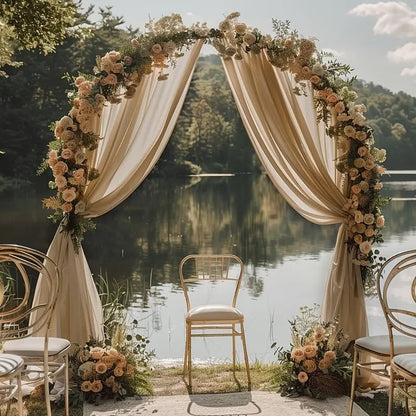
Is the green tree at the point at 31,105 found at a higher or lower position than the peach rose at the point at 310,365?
higher

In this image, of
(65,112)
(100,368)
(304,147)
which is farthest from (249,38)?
(65,112)

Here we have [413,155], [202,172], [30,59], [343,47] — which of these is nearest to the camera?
[413,155]

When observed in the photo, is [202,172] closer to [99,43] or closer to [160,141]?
[99,43]

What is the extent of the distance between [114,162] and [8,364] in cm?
180

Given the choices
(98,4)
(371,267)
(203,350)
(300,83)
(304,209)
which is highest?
(98,4)

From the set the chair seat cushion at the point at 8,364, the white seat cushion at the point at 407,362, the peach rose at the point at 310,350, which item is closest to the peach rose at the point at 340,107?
the peach rose at the point at 310,350

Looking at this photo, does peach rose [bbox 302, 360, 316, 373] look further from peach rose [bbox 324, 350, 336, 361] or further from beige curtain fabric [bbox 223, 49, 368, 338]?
beige curtain fabric [bbox 223, 49, 368, 338]

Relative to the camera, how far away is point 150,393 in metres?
4.52

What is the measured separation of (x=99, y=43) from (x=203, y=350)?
16.3 metres

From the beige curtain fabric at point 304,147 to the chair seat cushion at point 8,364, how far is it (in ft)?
7.12

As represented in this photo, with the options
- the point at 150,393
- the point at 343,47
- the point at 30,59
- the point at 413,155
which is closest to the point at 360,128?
the point at 150,393

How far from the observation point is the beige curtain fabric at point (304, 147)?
183 inches

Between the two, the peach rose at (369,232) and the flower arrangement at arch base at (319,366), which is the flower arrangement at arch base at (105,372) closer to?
the flower arrangement at arch base at (319,366)

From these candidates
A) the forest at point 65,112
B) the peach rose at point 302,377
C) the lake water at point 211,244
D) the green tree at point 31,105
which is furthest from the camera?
the green tree at point 31,105
